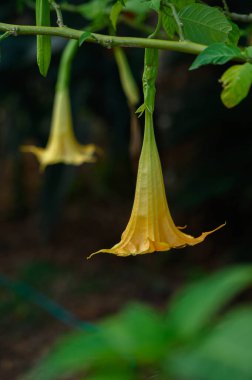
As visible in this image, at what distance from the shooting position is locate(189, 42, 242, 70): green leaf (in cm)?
65

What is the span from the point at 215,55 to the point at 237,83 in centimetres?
12

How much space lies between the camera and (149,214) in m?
0.76

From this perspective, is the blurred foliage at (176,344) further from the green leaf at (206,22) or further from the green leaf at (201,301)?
the green leaf at (206,22)

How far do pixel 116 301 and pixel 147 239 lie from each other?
220 cm

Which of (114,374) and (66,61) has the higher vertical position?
(66,61)

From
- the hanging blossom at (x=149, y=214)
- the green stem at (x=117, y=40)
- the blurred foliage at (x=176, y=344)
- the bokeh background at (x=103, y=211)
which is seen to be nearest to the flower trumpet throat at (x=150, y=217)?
the hanging blossom at (x=149, y=214)

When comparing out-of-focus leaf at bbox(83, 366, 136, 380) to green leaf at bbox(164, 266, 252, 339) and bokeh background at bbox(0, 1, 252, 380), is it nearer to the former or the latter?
green leaf at bbox(164, 266, 252, 339)

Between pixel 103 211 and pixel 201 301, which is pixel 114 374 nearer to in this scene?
pixel 201 301

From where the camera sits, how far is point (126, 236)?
29.8 inches

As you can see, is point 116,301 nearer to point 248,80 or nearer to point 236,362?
point 248,80

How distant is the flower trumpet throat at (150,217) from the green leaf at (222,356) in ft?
1.15

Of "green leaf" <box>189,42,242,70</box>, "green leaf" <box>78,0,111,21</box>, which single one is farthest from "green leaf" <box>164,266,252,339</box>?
"green leaf" <box>78,0,111,21</box>

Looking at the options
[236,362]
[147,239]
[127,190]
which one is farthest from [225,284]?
[127,190]

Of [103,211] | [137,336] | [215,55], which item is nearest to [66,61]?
[215,55]
